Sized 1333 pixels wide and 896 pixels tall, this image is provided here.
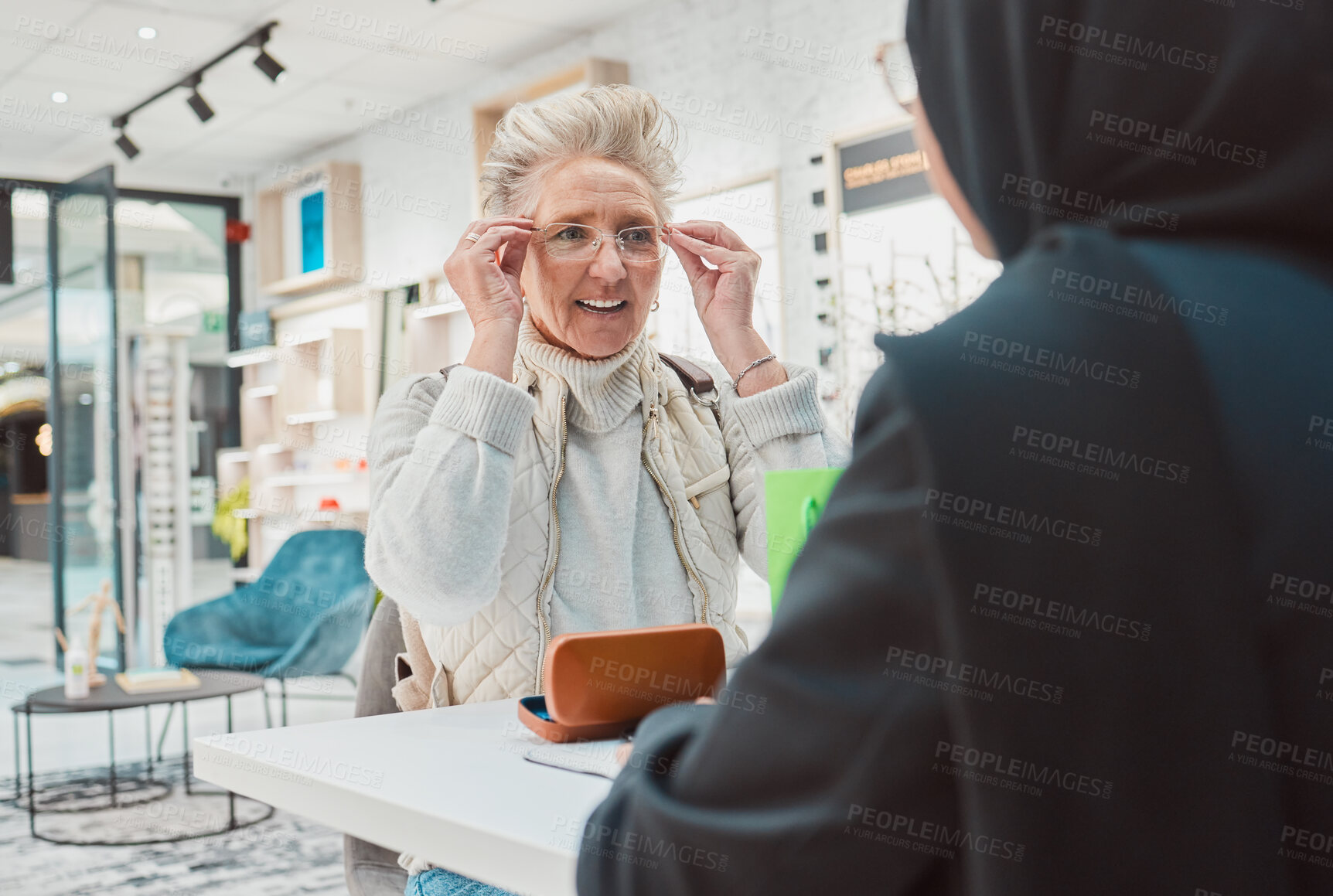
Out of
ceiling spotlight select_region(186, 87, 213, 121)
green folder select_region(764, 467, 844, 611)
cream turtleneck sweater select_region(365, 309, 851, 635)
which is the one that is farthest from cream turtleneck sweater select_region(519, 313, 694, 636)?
ceiling spotlight select_region(186, 87, 213, 121)

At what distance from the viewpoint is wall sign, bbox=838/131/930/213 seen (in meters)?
4.41

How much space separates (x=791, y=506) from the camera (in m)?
0.99

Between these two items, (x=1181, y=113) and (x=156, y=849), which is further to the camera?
(x=156, y=849)

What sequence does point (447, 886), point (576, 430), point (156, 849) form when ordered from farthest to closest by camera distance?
point (156, 849), point (576, 430), point (447, 886)

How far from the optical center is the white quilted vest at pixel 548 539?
1574 millimetres

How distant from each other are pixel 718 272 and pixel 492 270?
36cm

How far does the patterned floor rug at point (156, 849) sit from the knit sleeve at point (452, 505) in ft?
7.89

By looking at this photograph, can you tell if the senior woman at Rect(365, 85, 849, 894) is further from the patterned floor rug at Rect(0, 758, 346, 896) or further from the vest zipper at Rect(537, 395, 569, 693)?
the patterned floor rug at Rect(0, 758, 346, 896)

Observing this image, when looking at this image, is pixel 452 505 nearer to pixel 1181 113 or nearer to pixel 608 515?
pixel 608 515

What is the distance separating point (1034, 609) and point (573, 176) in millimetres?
1388

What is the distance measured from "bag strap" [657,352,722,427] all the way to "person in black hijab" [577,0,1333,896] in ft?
4.31

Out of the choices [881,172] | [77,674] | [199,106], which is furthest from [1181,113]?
[199,106]

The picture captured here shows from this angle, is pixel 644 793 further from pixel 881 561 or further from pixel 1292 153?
Answer: pixel 1292 153

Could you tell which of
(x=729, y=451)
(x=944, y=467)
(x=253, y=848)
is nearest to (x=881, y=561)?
(x=944, y=467)
